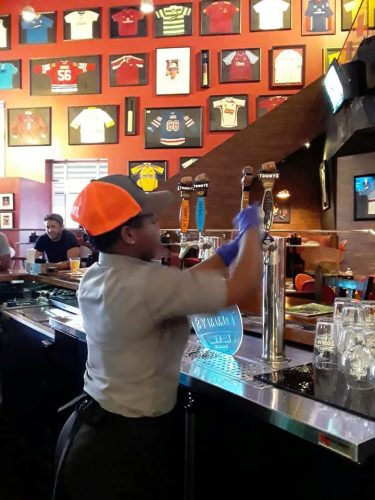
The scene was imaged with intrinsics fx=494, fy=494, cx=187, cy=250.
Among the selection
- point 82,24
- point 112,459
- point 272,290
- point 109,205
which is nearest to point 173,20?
point 82,24

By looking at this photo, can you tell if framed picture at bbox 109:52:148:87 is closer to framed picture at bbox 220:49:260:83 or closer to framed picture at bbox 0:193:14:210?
framed picture at bbox 220:49:260:83

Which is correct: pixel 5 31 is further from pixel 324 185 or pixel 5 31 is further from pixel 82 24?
pixel 324 185

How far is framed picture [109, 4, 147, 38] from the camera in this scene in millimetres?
9180

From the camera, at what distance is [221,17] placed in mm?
8969

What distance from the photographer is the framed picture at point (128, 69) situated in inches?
362

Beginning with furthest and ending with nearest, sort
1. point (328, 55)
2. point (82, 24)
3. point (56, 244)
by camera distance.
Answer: point (82, 24) < point (328, 55) < point (56, 244)

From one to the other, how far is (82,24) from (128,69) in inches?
49.2

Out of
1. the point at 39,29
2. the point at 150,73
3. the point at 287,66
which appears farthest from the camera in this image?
the point at 39,29

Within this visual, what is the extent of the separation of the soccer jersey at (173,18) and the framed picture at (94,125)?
1737 mm

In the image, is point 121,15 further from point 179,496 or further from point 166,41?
point 179,496

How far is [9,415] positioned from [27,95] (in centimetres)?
779

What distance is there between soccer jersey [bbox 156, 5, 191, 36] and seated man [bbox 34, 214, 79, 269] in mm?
5713

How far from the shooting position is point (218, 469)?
4.35 feet

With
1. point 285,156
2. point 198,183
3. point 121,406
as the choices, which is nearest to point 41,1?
point 285,156
